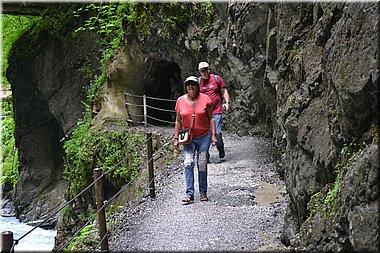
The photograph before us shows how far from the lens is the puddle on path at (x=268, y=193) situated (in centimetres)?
739

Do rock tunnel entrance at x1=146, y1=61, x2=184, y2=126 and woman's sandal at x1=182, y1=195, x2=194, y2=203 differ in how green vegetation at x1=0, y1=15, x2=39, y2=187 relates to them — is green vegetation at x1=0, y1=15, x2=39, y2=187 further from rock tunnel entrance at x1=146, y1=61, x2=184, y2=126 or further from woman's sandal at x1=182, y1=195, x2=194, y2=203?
woman's sandal at x1=182, y1=195, x2=194, y2=203

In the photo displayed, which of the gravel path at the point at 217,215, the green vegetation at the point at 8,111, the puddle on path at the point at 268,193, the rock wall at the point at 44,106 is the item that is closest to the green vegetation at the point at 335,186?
the gravel path at the point at 217,215

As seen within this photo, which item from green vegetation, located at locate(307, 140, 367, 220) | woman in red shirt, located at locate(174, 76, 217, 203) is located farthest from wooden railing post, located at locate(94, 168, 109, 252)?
green vegetation, located at locate(307, 140, 367, 220)

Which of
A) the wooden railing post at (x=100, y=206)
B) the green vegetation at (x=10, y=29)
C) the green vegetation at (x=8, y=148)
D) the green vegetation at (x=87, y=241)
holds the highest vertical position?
the green vegetation at (x=10, y=29)

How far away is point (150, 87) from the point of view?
17.5 m

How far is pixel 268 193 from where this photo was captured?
25.5 ft

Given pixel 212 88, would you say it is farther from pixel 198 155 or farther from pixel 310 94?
pixel 310 94

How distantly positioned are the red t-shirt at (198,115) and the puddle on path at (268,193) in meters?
1.43

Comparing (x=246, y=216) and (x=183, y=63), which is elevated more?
(x=183, y=63)

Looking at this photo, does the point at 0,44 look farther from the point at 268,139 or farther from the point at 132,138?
the point at 268,139

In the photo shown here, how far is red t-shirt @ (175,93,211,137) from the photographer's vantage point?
6965 millimetres

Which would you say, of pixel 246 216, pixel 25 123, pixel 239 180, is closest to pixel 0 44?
pixel 25 123

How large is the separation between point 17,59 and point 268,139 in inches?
478

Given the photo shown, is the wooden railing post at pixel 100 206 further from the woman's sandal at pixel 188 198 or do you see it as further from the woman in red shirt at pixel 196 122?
the woman's sandal at pixel 188 198
